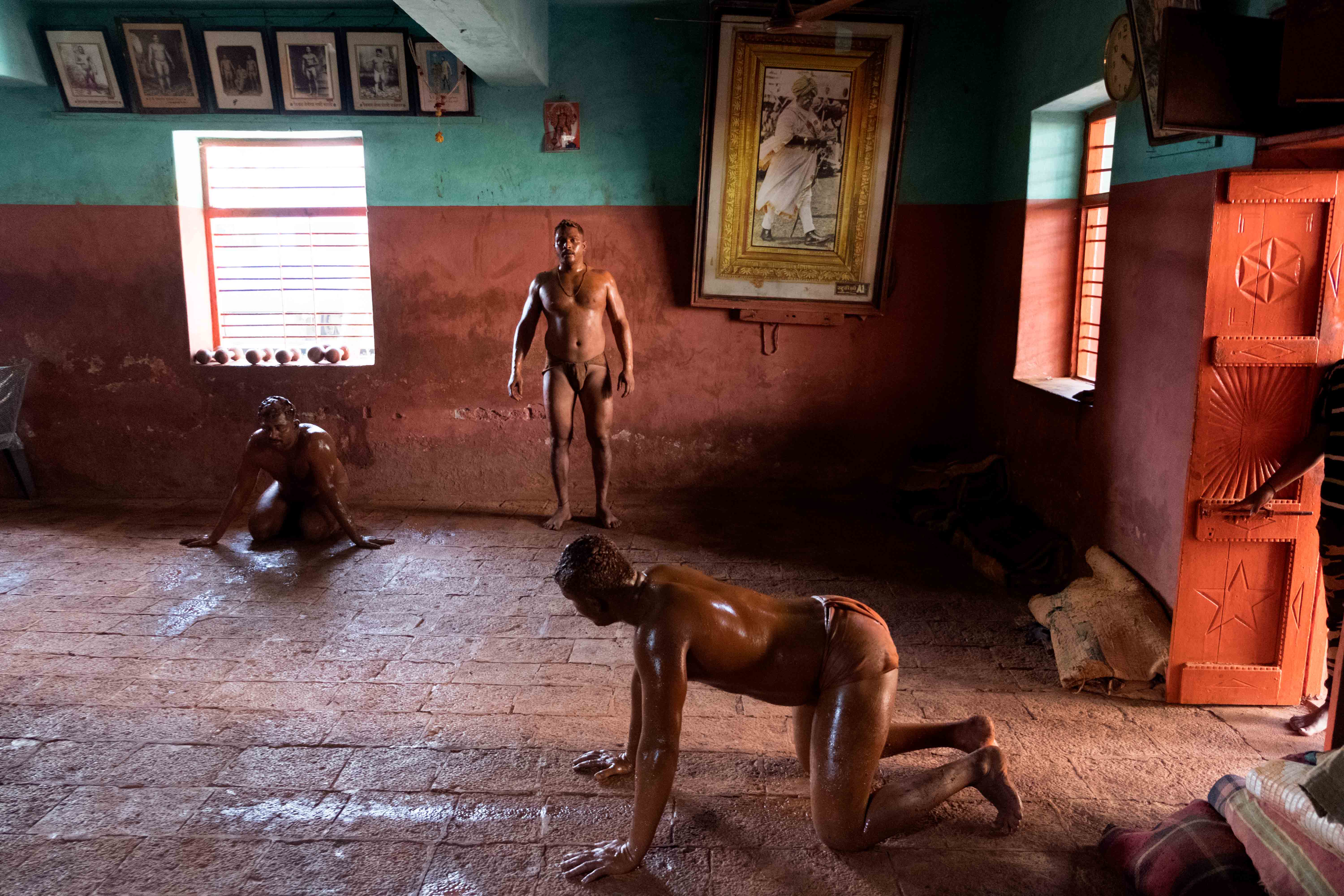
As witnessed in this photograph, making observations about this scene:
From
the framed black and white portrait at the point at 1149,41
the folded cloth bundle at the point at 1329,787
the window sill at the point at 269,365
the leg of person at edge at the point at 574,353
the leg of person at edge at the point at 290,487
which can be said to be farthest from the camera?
the window sill at the point at 269,365

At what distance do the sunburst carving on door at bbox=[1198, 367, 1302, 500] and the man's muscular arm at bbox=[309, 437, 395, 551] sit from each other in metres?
4.71

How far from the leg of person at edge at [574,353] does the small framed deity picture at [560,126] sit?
0.69 meters

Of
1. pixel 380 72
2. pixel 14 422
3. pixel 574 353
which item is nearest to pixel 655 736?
pixel 574 353

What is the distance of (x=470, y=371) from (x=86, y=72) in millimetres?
3476

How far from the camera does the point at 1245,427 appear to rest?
3.59 m

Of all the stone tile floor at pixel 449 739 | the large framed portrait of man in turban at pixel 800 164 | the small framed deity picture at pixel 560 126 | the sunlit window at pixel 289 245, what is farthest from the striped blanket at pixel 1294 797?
the sunlit window at pixel 289 245

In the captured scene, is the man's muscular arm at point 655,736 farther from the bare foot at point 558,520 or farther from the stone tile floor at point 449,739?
the bare foot at point 558,520

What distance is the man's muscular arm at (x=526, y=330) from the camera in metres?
6.10

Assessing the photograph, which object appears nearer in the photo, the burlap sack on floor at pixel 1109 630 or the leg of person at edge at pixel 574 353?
the burlap sack on floor at pixel 1109 630

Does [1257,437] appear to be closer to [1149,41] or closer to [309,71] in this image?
[1149,41]

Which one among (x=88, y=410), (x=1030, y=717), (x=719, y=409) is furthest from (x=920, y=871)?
(x=88, y=410)

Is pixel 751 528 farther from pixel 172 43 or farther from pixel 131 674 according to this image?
pixel 172 43

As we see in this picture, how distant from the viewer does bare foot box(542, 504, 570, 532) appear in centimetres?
630

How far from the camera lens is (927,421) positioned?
7.07 meters
